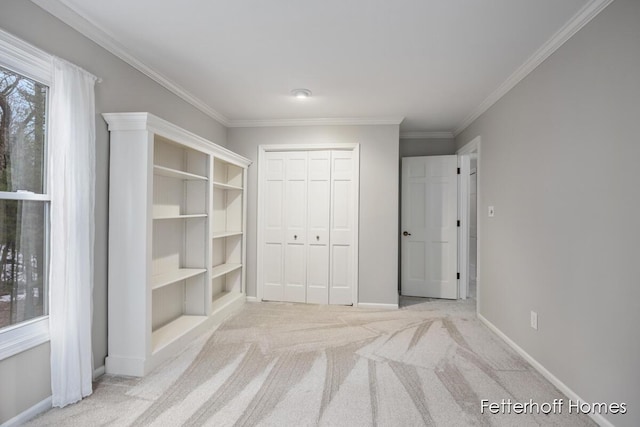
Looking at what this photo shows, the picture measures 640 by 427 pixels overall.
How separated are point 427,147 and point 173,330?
4.16 m

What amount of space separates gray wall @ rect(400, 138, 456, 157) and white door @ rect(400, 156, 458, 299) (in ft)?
1.15

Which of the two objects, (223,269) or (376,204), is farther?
(376,204)

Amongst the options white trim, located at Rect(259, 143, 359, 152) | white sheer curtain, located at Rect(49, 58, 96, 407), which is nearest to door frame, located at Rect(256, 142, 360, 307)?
white trim, located at Rect(259, 143, 359, 152)

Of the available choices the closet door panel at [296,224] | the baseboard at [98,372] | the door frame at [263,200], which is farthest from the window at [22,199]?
the closet door panel at [296,224]

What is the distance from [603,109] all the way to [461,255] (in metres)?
2.93

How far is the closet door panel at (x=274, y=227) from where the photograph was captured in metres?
4.16

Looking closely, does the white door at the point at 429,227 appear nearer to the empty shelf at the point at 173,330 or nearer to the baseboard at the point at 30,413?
the empty shelf at the point at 173,330

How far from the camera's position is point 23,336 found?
1728 mm

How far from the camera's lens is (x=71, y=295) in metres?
1.89

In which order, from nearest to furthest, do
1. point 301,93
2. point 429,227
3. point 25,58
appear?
point 25,58 < point 301,93 < point 429,227

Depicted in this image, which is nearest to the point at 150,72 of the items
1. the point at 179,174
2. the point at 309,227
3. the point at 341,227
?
the point at 179,174

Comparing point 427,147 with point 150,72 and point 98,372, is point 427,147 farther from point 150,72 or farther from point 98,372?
point 98,372

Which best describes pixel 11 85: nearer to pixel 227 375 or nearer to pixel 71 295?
pixel 71 295

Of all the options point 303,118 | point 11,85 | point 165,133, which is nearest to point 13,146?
point 11,85
